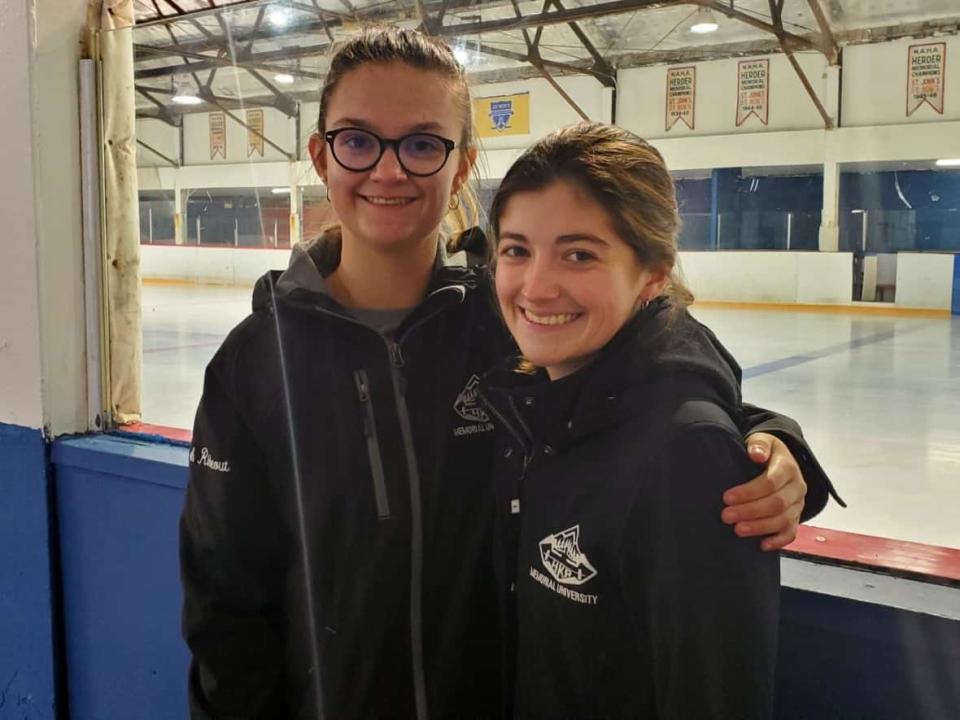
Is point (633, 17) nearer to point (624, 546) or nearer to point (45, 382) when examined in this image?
point (45, 382)

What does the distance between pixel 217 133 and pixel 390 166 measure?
6.57 ft

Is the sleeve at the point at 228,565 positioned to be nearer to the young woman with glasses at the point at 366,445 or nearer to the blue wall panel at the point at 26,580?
the young woman with glasses at the point at 366,445

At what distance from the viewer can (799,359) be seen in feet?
17.9

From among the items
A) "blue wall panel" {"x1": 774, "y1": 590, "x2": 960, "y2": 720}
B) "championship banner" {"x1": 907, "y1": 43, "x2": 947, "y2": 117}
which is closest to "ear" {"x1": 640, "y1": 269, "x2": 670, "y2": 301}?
"blue wall panel" {"x1": 774, "y1": 590, "x2": 960, "y2": 720}

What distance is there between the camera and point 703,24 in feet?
21.2

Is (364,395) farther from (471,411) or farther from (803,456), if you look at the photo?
(803,456)

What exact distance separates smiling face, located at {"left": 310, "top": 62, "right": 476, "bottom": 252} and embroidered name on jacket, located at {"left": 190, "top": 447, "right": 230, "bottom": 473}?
0.33m

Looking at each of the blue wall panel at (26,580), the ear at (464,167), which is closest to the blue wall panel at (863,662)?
the ear at (464,167)

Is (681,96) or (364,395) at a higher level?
(681,96)

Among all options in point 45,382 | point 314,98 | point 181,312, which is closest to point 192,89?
point 45,382

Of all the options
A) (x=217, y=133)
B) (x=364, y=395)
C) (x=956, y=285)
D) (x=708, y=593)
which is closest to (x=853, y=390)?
(x=217, y=133)

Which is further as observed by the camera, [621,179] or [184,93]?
[184,93]

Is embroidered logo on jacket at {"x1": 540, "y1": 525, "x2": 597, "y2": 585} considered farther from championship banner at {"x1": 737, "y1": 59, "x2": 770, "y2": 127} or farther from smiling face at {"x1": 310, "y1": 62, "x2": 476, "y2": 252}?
championship banner at {"x1": 737, "y1": 59, "x2": 770, "y2": 127}

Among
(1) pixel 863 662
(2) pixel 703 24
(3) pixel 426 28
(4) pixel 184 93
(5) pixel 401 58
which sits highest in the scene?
(2) pixel 703 24
